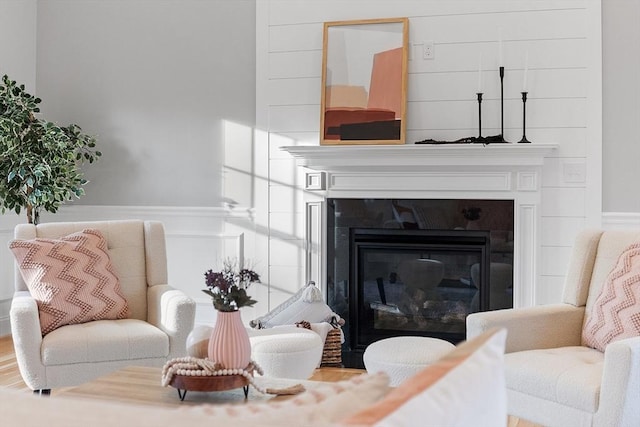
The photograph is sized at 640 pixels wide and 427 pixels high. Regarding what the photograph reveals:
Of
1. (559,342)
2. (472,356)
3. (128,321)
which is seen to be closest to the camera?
(472,356)

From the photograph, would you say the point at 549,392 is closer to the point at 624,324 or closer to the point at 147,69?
the point at 624,324

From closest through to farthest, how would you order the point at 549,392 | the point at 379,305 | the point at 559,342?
the point at 549,392
the point at 559,342
the point at 379,305

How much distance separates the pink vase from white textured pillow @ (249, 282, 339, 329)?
6.20ft

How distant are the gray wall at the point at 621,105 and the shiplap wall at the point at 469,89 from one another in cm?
5

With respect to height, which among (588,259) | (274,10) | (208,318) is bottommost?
(208,318)

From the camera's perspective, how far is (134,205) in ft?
17.3

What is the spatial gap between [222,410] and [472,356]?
27 cm

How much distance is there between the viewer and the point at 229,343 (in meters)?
2.42

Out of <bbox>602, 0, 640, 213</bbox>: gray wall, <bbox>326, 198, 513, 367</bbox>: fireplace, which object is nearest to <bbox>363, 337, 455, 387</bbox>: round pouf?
<bbox>326, 198, 513, 367</bbox>: fireplace

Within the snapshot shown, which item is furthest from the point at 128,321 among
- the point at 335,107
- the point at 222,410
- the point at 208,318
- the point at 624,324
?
the point at 222,410

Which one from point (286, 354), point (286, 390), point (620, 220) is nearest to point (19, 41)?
point (286, 354)

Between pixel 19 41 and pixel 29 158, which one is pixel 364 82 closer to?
pixel 29 158

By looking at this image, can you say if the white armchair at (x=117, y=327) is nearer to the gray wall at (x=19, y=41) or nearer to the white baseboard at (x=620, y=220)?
the gray wall at (x=19, y=41)

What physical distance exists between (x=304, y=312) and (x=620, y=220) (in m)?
1.86
